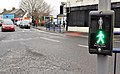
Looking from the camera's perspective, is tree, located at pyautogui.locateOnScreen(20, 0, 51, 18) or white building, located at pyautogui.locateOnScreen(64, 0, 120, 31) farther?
tree, located at pyautogui.locateOnScreen(20, 0, 51, 18)

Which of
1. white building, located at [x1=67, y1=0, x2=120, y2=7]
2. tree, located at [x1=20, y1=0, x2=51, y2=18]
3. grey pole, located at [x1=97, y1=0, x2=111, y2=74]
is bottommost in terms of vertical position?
grey pole, located at [x1=97, y1=0, x2=111, y2=74]

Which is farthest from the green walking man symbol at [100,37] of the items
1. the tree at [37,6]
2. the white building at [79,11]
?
the tree at [37,6]

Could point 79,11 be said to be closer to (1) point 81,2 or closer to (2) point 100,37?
(1) point 81,2

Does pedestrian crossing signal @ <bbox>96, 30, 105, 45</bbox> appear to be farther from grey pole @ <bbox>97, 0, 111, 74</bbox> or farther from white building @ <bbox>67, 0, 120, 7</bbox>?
white building @ <bbox>67, 0, 120, 7</bbox>

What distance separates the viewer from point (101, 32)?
320cm

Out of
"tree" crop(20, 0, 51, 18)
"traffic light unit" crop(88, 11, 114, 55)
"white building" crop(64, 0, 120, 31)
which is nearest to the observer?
"traffic light unit" crop(88, 11, 114, 55)

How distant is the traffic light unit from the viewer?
10.4 ft

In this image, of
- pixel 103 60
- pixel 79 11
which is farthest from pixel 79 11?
pixel 103 60

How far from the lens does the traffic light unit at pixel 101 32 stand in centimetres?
317

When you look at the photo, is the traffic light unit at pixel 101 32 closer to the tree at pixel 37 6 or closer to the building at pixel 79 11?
the building at pixel 79 11

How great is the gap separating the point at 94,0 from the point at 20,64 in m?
24.3

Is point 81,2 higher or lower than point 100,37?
higher

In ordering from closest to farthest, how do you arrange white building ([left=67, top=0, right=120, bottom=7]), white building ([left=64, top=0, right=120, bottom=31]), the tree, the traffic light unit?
1. the traffic light unit
2. white building ([left=67, top=0, right=120, bottom=7])
3. white building ([left=64, top=0, right=120, bottom=31])
4. the tree

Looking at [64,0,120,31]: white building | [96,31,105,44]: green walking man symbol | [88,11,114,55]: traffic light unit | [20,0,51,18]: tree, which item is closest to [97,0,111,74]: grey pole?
[88,11,114,55]: traffic light unit
